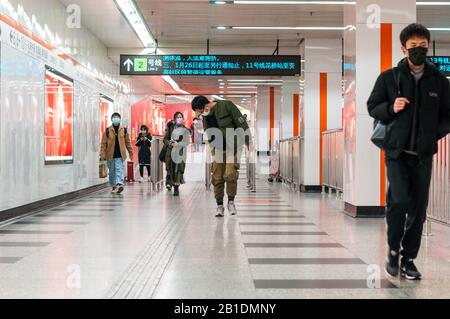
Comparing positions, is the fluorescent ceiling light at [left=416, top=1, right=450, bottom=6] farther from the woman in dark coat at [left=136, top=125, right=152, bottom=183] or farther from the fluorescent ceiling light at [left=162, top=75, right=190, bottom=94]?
the fluorescent ceiling light at [left=162, top=75, right=190, bottom=94]

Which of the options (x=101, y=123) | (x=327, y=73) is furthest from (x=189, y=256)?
(x=101, y=123)

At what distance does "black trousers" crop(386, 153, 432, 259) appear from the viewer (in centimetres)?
381

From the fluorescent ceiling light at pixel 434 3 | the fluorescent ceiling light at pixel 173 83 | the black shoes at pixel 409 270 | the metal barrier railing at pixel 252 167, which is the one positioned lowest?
the black shoes at pixel 409 270

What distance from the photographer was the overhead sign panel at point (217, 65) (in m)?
12.5

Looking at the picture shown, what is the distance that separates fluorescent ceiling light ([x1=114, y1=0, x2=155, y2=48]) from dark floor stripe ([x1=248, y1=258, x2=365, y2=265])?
6664mm

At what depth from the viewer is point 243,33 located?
1335 cm

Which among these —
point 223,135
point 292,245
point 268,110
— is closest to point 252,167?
point 223,135

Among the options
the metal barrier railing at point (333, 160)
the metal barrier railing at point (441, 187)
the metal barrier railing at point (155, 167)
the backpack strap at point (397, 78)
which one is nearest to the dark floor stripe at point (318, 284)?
the backpack strap at point (397, 78)

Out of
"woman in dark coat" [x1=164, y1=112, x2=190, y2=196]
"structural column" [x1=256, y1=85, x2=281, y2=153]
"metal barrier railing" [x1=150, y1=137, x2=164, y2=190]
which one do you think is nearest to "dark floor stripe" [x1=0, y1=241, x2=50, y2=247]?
"woman in dark coat" [x1=164, y1=112, x2=190, y2=196]

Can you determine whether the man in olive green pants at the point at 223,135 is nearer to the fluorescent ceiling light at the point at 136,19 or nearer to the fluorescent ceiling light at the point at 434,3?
the fluorescent ceiling light at the point at 136,19

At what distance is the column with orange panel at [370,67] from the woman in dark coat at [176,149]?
485 centimetres

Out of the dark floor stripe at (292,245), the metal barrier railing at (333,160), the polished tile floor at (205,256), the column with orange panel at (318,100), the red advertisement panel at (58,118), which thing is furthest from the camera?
the column with orange panel at (318,100)
